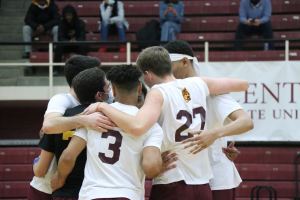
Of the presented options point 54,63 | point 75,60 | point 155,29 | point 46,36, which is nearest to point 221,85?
point 75,60

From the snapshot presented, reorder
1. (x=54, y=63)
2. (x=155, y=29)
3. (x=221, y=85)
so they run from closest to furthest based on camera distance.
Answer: (x=221, y=85) → (x=54, y=63) → (x=155, y=29)

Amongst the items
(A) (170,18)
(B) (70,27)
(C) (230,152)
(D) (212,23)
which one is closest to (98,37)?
(B) (70,27)

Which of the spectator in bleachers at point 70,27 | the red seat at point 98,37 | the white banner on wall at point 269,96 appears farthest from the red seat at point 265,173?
the red seat at point 98,37

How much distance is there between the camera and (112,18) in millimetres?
13820

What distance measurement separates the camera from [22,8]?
52.0ft

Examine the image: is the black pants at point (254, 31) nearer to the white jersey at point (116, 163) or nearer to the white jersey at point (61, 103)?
the white jersey at point (61, 103)

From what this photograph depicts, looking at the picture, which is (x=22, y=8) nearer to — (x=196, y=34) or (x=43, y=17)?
(x=43, y=17)

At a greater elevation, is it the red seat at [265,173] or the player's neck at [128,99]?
the player's neck at [128,99]

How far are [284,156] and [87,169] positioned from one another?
8101mm

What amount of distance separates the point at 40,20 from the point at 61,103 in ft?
33.4

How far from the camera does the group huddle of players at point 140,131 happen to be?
12.0 feet

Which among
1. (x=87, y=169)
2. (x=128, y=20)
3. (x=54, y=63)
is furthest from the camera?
(x=128, y=20)

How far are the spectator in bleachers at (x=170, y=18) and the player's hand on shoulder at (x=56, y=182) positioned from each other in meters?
9.59

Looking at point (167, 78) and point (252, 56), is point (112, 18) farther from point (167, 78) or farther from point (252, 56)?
point (167, 78)
